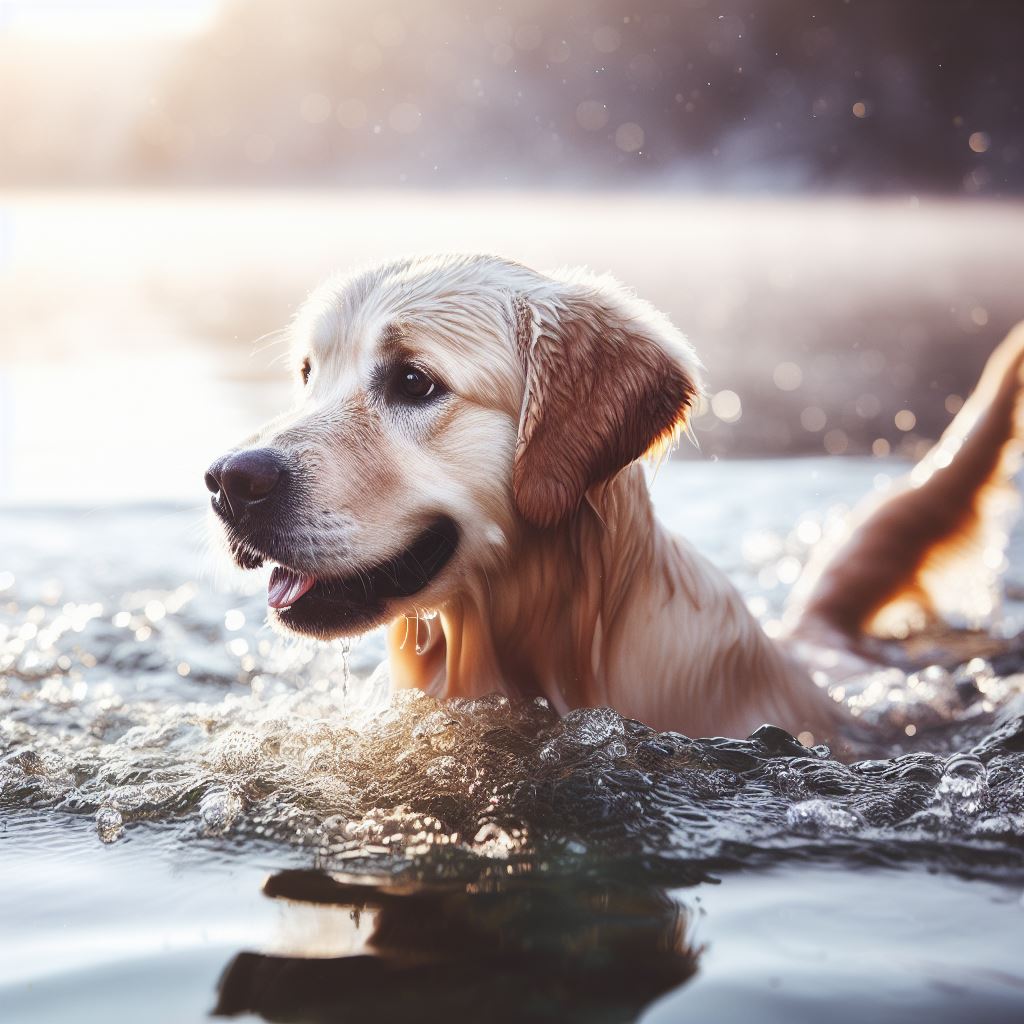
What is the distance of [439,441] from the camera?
3.23m

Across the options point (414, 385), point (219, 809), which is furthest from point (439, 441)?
point (219, 809)

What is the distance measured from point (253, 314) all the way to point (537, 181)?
3786 cm

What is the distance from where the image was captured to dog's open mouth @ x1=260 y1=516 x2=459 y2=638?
10.6 feet

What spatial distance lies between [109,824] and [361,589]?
852 mm

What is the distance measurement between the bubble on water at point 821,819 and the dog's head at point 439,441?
3.11 ft

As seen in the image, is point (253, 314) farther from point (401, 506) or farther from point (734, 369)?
point (401, 506)

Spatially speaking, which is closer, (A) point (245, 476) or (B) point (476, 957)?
(B) point (476, 957)

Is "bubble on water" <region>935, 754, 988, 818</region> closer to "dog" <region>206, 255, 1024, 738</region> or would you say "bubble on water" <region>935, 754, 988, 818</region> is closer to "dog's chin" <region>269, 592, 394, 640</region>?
"dog" <region>206, 255, 1024, 738</region>

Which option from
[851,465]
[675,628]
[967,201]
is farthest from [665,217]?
[675,628]

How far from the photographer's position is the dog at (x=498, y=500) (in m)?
3.13

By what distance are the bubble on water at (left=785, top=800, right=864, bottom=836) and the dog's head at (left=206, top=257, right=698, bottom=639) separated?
0.95m

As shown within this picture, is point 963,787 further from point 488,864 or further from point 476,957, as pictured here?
point 476,957

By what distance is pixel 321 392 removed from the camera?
11.2 ft

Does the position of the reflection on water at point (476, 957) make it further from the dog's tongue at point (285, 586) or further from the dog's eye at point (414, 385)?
the dog's eye at point (414, 385)
